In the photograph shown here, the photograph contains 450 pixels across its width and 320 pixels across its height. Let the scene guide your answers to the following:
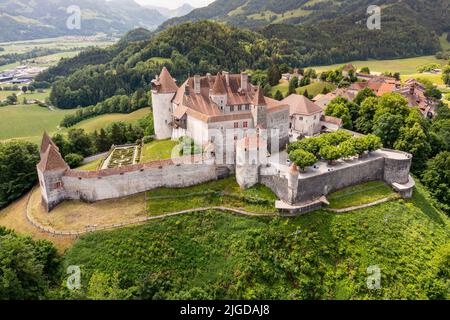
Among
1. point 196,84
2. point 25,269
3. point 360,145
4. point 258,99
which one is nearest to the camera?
point 25,269

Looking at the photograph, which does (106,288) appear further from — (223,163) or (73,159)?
(73,159)

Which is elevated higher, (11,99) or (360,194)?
(11,99)

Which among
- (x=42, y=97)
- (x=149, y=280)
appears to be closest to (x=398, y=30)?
(x=42, y=97)

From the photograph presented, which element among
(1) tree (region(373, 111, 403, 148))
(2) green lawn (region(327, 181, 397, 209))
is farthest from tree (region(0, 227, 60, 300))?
(1) tree (region(373, 111, 403, 148))

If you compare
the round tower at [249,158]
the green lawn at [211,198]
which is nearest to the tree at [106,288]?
the green lawn at [211,198]

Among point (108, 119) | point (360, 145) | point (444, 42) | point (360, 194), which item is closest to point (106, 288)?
point (360, 194)

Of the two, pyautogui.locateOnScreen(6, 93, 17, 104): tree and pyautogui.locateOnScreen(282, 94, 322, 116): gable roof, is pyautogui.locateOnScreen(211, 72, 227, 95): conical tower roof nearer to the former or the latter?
pyautogui.locateOnScreen(282, 94, 322, 116): gable roof

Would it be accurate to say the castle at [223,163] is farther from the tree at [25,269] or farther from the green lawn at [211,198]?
the tree at [25,269]
